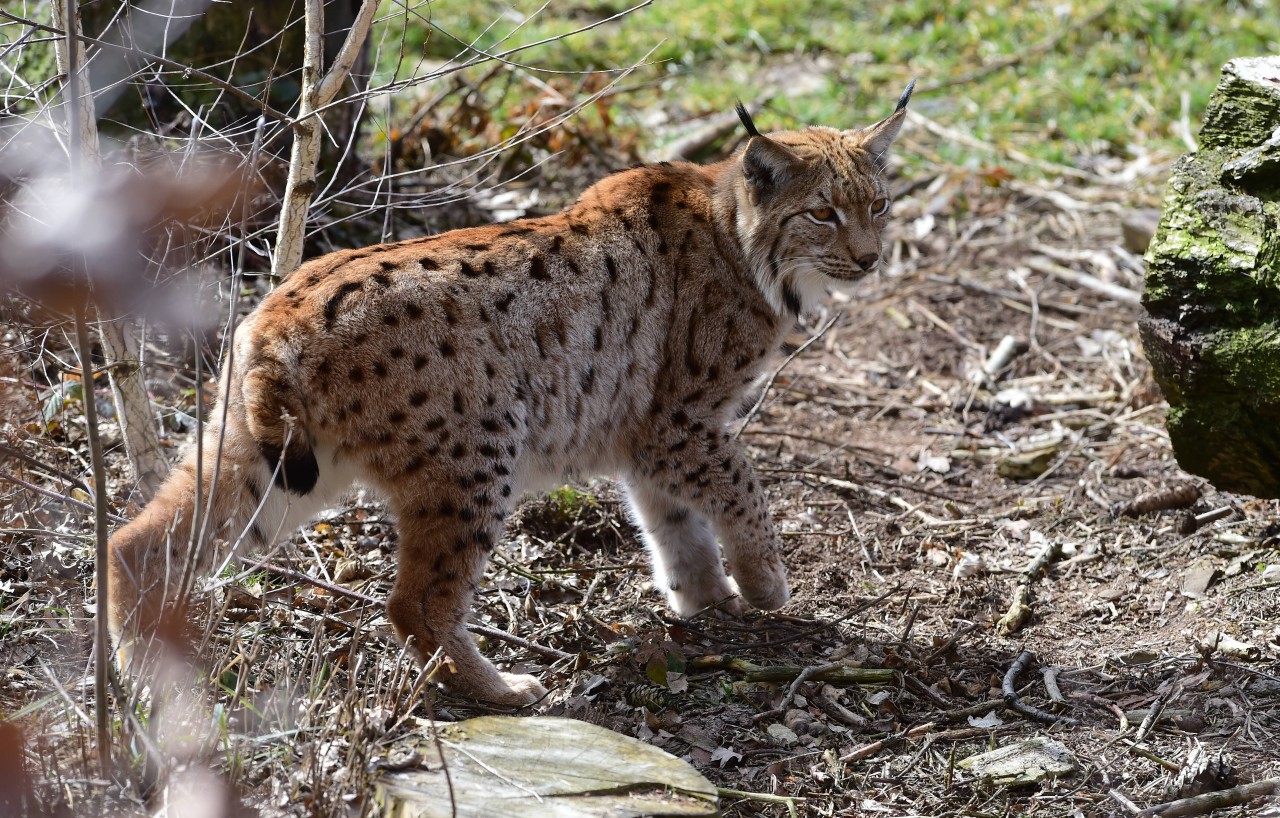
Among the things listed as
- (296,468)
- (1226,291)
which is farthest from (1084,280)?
(296,468)

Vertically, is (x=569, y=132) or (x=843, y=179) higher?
(x=569, y=132)

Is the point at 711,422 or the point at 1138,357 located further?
the point at 1138,357

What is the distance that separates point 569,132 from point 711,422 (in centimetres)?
388

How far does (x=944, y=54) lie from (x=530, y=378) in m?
7.80

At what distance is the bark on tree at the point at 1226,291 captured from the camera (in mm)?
4156

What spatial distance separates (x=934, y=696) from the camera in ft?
13.6

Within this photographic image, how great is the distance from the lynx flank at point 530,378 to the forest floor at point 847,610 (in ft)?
0.76

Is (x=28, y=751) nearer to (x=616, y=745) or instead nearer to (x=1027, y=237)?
(x=616, y=745)

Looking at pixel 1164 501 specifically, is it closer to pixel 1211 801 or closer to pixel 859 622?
pixel 859 622

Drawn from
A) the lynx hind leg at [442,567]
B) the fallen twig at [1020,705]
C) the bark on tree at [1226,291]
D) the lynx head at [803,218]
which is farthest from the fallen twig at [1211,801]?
the lynx head at [803,218]

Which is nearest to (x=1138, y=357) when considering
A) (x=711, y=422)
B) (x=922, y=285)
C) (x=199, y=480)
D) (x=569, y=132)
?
(x=922, y=285)

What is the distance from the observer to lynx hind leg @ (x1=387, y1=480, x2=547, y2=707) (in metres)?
3.86

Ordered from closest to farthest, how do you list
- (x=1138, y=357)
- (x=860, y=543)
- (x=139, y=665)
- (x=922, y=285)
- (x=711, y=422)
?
(x=139, y=665), (x=711, y=422), (x=860, y=543), (x=1138, y=357), (x=922, y=285)

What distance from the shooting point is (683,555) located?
487 cm
